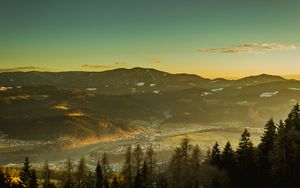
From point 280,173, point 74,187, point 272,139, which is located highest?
point 272,139

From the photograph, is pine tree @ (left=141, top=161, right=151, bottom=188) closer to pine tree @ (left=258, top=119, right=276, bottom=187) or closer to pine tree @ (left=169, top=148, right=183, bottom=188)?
pine tree @ (left=169, top=148, right=183, bottom=188)

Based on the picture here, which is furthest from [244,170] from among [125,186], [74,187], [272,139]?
[74,187]

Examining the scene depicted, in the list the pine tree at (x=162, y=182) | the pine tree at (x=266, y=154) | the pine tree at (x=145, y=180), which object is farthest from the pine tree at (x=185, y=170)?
the pine tree at (x=266, y=154)

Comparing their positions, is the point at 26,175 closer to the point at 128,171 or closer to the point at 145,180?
the point at 128,171

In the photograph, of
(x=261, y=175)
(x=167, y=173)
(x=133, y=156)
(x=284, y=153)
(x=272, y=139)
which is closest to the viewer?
(x=284, y=153)

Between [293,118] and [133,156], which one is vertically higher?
[293,118]

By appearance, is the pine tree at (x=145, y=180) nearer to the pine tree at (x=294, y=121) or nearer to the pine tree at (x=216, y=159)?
the pine tree at (x=216, y=159)

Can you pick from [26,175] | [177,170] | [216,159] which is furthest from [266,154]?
[26,175]

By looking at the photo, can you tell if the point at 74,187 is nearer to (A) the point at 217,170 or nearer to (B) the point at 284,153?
(A) the point at 217,170

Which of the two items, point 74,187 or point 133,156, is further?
point 133,156

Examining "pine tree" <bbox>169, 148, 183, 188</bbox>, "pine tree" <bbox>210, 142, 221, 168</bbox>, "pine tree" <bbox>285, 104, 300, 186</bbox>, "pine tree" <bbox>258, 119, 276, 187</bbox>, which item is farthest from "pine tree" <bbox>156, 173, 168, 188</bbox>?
"pine tree" <bbox>285, 104, 300, 186</bbox>

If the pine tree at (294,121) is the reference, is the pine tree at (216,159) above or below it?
below
